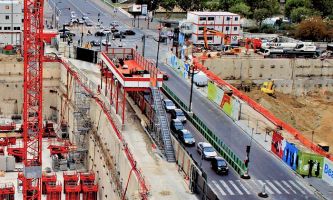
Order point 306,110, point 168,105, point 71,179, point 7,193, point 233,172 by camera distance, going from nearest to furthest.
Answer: point 233,172, point 7,193, point 71,179, point 168,105, point 306,110

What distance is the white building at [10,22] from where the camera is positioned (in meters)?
103

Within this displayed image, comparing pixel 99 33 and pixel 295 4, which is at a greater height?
pixel 295 4

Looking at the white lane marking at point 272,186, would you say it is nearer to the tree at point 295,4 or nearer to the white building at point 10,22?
the white building at point 10,22

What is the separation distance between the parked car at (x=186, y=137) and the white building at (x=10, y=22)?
49376 millimetres

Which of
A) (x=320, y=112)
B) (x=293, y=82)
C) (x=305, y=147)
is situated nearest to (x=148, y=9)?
(x=293, y=82)

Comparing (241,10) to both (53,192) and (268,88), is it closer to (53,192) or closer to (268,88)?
(268,88)

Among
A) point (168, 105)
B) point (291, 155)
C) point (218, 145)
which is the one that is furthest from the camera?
point (168, 105)

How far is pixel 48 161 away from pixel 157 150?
67.3 feet

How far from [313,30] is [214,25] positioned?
22.3 meters

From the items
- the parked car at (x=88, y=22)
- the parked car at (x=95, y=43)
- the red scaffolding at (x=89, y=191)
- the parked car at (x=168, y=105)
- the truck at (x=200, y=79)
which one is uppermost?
the parked car at (x=88, y=22)

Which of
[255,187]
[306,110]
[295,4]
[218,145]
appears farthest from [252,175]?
[295,4]

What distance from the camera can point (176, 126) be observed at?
64625mm

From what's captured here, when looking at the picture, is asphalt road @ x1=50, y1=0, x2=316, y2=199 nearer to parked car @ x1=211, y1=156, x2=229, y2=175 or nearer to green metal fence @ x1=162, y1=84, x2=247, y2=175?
parked car @ x1=211, y1=156, x2=229, y2=175

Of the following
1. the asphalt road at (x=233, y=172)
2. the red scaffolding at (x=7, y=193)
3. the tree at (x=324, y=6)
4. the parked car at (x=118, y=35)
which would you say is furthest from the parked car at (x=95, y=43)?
the tree at (x=324, y=6)
